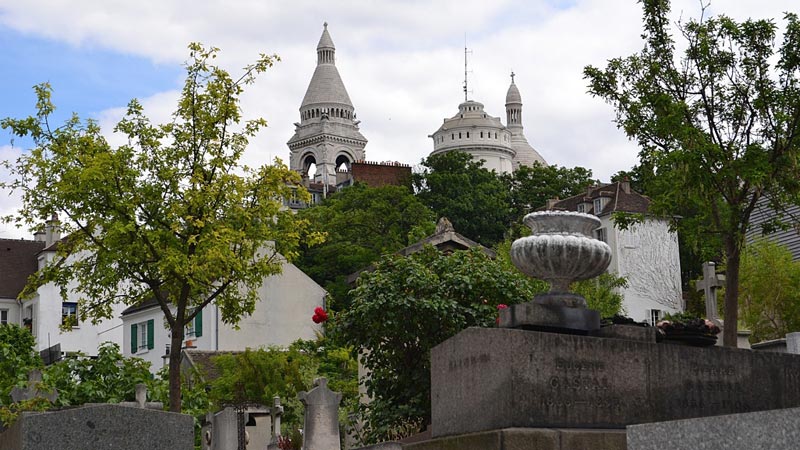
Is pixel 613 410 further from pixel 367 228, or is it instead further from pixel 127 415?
pixel 367 228

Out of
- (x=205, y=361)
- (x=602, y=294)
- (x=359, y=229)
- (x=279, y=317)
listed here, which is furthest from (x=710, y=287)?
(x=359, y=229)

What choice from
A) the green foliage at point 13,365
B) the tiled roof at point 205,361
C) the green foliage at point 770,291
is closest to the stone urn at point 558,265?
the green foliage at point 13,365

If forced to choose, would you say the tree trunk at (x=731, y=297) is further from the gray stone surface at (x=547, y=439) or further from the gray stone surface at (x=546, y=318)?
the gray stone surface at (x=547, y=439)

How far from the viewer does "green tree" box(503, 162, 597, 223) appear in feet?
389

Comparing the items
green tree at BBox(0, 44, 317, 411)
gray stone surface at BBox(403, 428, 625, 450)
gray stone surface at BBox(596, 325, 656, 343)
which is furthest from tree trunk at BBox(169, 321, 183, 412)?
gray stone surface at BBox(403, 428, 625, 450)

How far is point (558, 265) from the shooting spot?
14.1 m

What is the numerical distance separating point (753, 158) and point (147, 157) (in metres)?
11.1

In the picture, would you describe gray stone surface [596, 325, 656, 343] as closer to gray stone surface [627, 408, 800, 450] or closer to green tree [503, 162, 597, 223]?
gray stone surface [627, 408, 800, 450]

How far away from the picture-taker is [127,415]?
400 inches

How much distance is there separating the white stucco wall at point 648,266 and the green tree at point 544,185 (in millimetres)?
27849

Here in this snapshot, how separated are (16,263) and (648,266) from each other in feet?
142

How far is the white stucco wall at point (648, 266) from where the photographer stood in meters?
84.8

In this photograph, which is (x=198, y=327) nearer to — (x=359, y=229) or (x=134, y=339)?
(x=134, y=339)

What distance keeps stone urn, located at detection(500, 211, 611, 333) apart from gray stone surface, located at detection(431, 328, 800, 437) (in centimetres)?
49
